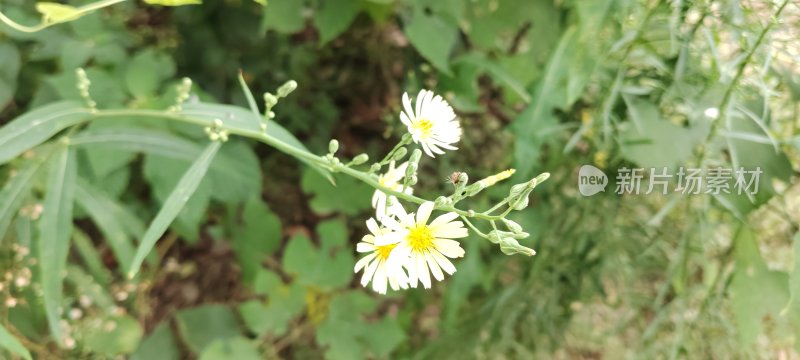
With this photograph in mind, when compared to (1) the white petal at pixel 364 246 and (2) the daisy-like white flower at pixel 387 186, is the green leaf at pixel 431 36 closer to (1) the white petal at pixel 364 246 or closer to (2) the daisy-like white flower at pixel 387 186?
(2) the daisy-like white flower at pixel 387 186

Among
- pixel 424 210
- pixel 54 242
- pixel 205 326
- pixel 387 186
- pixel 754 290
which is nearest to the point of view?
pixel 424 210

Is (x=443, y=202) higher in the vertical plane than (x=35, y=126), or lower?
lower

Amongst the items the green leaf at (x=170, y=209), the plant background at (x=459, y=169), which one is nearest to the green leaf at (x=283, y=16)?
the plant background at (x=459, y=169)

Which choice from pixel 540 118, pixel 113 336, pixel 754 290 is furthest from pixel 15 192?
pixel 754 290

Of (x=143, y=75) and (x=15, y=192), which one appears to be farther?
(x=143, y=75)

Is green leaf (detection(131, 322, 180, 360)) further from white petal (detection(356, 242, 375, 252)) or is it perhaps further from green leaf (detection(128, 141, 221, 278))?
white petal (detection(356, 242, 375, 252))

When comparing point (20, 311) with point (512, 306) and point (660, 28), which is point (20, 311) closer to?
point (512, 306)

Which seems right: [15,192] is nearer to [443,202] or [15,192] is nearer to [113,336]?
[113,336]

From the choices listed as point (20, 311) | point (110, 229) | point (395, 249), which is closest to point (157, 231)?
point (395, 249)
